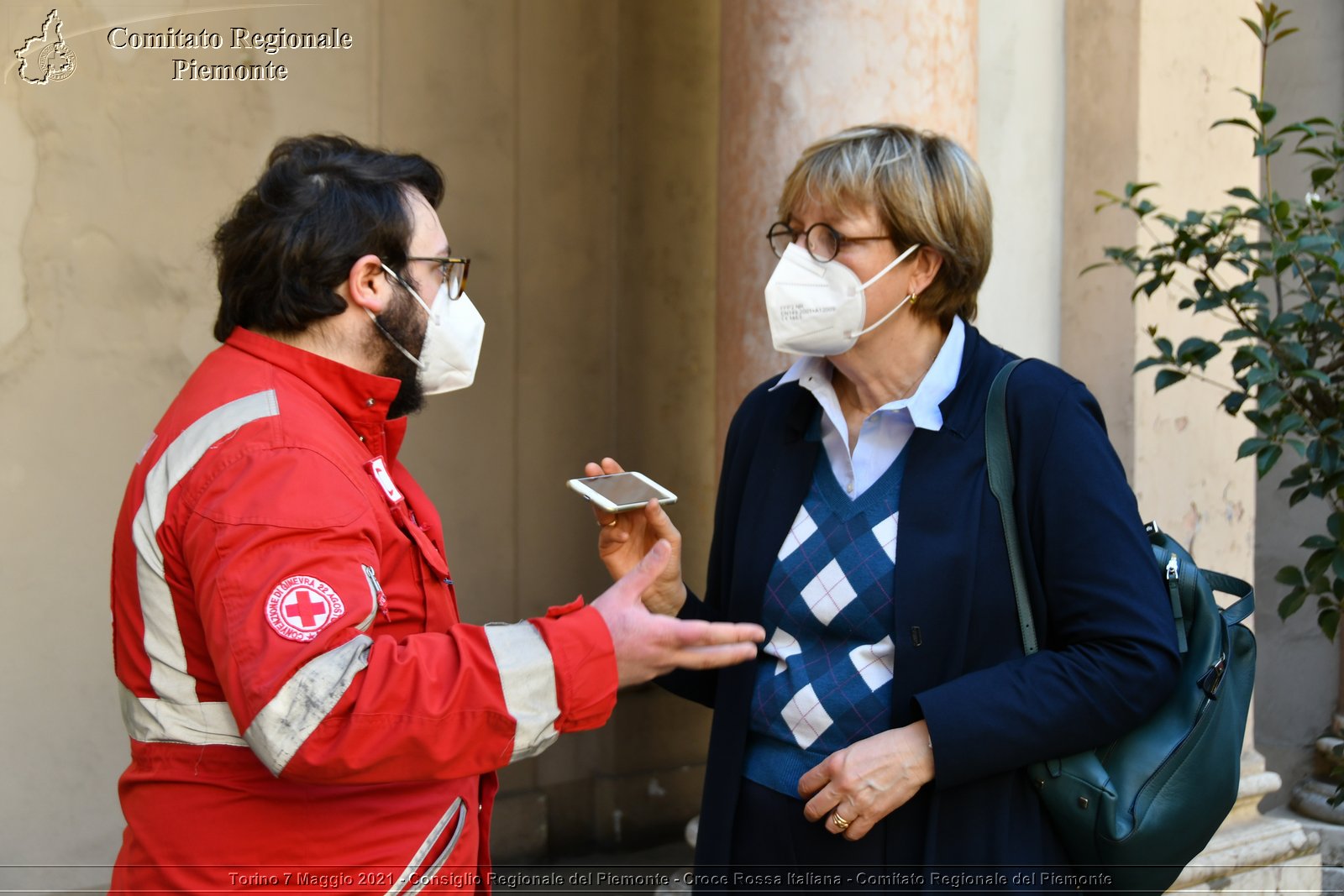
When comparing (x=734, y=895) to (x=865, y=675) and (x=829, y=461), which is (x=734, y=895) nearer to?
(x=865, y=675)

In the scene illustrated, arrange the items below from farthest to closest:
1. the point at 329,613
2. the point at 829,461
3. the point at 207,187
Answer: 1. the point at 207,187
2. the point at 829,461
3. the point at 329,613

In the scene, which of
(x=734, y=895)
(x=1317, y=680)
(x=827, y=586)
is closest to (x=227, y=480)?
(x=827, y=586)

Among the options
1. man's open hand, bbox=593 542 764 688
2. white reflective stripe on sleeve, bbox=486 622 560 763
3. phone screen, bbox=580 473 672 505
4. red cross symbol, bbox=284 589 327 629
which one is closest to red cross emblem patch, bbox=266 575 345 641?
red cross symbol, bbox=284 589 327 629

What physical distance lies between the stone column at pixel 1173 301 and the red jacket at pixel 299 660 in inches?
117

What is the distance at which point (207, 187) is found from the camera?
13.9ft

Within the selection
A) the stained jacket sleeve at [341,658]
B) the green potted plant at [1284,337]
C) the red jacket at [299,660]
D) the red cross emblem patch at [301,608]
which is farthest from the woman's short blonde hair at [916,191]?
the green potted plant at [1284,337]

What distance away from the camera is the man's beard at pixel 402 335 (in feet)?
7.20

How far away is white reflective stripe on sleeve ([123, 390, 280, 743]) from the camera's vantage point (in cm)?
186

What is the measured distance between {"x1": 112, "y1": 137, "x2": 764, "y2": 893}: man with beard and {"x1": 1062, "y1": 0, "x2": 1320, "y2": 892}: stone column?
2.79 meters

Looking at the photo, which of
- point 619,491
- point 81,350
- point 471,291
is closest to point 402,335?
point 619,491

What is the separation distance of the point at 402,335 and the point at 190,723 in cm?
75

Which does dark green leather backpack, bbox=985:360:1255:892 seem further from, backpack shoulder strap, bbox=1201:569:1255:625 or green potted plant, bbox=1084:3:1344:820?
green potted plant, bbox=1084:3:1344:820

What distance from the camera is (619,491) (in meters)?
2.38

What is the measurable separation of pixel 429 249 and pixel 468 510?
2.77 meters
